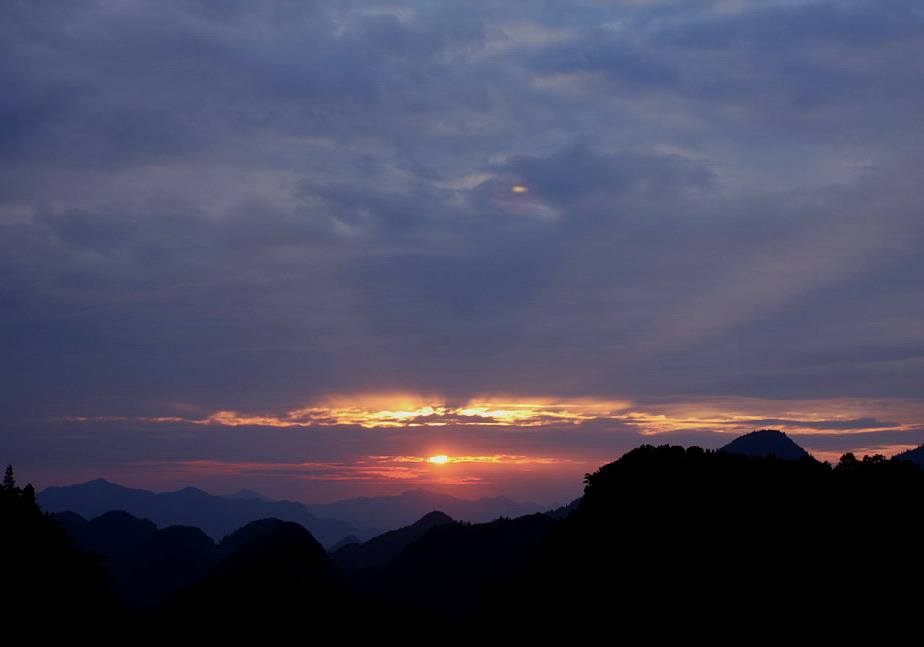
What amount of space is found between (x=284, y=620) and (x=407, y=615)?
18.6 meters

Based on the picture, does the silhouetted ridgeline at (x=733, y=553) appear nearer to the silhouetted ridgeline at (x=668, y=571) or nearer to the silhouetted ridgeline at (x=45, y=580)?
the silhouetted ridgeline at (x=668, y=571)

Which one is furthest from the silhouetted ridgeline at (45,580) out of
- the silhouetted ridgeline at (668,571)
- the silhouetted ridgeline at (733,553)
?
the silhouetted ridgeline at (733,553)

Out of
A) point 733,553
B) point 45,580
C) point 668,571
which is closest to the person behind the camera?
point 733,553

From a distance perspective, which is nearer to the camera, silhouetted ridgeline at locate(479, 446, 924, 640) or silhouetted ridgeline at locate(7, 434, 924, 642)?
silhouetted ridgeline at locate(479, 446, 924, 640)

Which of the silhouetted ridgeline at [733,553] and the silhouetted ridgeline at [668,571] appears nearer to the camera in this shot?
the silhouetted ridgeline at [733,553]

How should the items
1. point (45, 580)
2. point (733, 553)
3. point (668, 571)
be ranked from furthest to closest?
point (45, 580) < point (668, 571) < point (733, 553)

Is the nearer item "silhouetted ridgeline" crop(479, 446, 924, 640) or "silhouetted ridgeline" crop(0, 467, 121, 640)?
"silhouetted ridgeline" crop(479, 446, 924, 640)

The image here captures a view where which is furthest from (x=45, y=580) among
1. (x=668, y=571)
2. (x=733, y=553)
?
(x=733, y=553)

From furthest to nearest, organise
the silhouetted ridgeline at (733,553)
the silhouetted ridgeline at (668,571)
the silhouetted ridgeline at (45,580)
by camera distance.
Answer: the silhouetted ridgeline at (45,580) < the silhouetted ridgeline at (668,571) < the silhouetted ridgeline at (733,553)

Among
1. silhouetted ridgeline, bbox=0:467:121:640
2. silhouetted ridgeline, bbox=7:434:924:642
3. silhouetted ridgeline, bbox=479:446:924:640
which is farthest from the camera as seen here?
silhouetted ridgeline, bbox=0:467:121:640

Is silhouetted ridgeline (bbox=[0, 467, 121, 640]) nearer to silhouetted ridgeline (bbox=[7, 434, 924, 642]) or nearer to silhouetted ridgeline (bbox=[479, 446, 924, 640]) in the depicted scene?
silhouetted ridgeline (bbox=[7, 434, 924, 642])

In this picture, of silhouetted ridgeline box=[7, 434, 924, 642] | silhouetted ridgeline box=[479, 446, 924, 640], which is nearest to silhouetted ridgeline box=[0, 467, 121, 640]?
silhouetted ridgeline box=[7, 434, 924, 642]

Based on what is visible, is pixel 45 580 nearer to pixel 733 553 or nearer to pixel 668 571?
pixel 668 571

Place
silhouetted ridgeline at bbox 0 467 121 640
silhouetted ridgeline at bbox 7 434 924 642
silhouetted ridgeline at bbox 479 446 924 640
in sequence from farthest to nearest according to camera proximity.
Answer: silhouetted ridgeline at bbox 0 467 121 640 < silhouetted ridgeline at bbox 7 434 924 642 < silhouetted ridgeline at bbox 479 446 924 640
